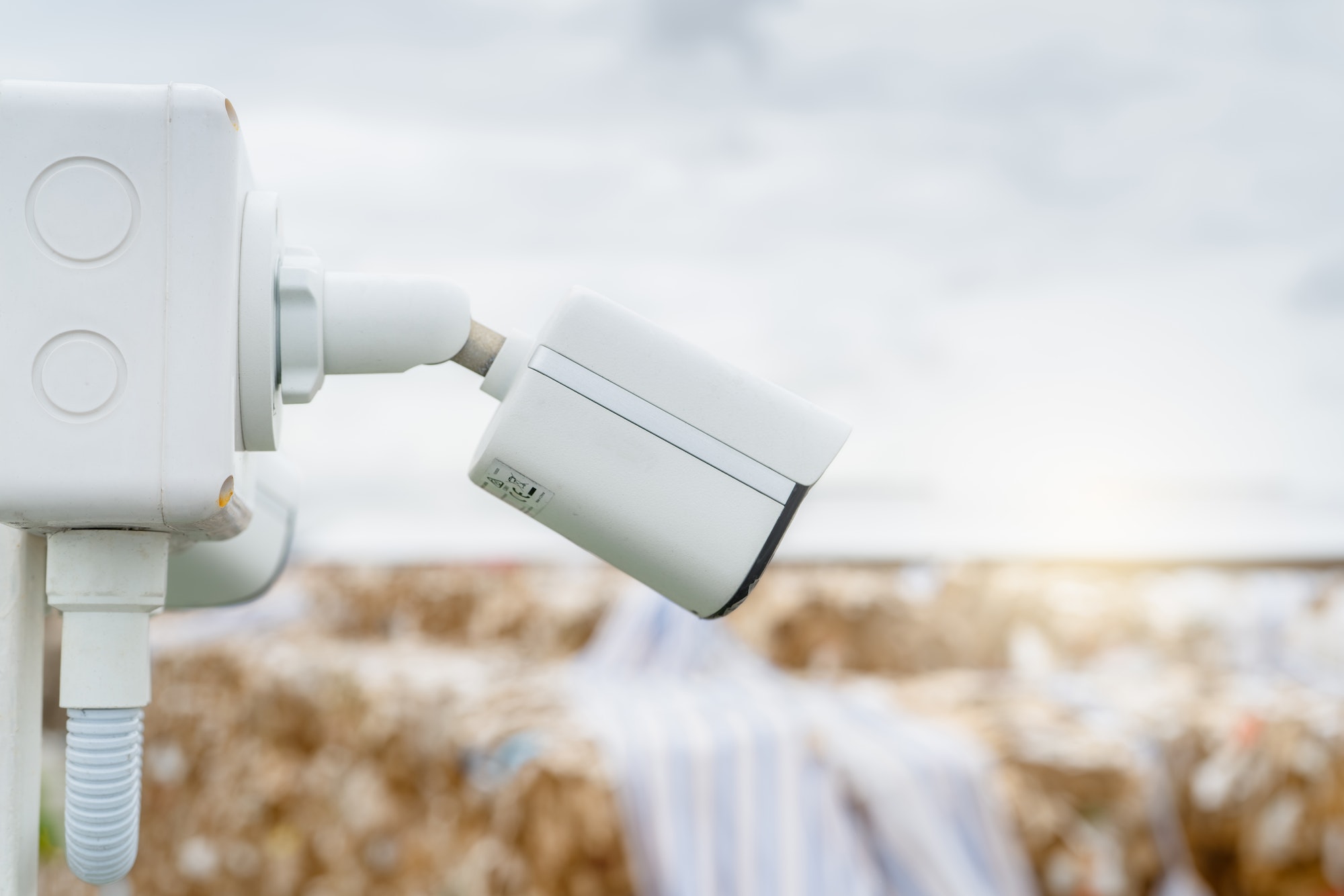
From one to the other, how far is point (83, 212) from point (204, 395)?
54mm

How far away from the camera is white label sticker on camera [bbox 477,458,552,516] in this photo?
1.01 feet

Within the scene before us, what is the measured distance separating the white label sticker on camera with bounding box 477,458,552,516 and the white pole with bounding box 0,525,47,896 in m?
0.15

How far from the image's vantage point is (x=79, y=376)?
0.84 ft

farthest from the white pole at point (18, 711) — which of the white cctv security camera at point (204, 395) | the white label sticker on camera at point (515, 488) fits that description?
the white label sticker on camera at point (515, 488)

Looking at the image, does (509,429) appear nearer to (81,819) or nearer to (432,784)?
(81,819)

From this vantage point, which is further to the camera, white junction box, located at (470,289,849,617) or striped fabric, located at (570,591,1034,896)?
striped fabric, located at (570,591,1034,896)

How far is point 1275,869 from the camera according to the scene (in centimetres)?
130

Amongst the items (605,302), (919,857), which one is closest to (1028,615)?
(919,857)

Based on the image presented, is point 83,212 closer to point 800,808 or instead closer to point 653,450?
point 653,450

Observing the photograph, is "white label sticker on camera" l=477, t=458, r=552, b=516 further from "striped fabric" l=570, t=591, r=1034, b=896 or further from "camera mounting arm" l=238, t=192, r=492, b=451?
"striped fabric" l=570, t=591, r=1034, b=896

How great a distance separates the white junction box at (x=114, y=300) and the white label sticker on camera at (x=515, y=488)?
7 cm

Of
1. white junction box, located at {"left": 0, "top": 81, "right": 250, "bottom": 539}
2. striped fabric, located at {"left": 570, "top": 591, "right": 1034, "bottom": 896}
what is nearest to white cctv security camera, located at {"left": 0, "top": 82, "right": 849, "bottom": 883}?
white junction box, located at {"left": 0, "top": 81, "right": 250, "bottom": 539}

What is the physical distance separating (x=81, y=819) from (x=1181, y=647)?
1.74 metres

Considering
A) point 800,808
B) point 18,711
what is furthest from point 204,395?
point 800,808
